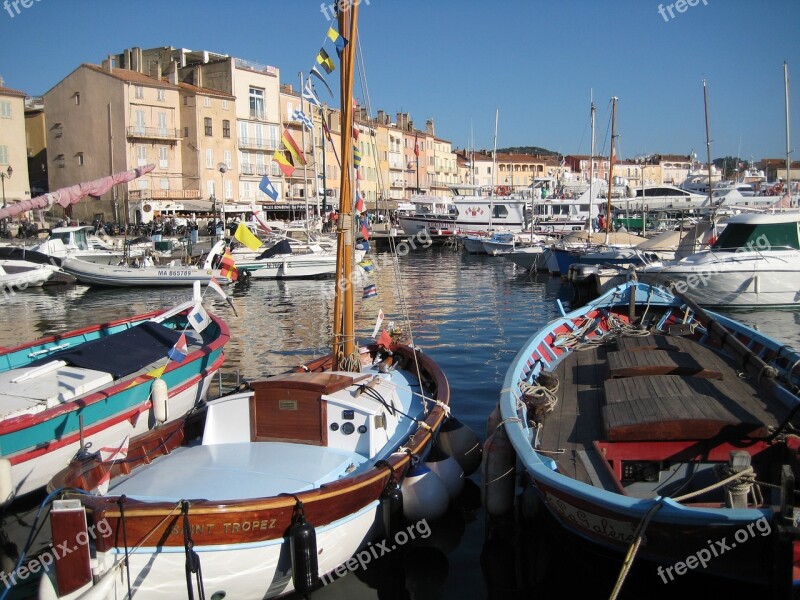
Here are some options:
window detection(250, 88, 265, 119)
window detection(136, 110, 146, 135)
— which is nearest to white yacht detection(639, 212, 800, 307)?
window detection(136, 110, 146, 135)

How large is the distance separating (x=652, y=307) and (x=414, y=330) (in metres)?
8.27

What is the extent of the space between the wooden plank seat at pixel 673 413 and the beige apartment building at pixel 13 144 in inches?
2228

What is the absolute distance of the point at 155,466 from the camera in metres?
7.93

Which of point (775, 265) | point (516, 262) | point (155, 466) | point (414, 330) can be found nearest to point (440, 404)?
point (155, 466)

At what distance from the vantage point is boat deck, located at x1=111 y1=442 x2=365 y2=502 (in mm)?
7148

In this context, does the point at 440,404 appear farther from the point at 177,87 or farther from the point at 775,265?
the point at 177,87

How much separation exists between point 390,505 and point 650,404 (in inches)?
123

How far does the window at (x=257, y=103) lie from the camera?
65000 mm

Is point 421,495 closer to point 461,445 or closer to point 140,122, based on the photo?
point 461,445

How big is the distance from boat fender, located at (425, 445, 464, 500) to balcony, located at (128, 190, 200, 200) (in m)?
53.3

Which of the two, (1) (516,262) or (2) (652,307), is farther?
(1) (516,262)

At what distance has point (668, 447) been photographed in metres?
7.47

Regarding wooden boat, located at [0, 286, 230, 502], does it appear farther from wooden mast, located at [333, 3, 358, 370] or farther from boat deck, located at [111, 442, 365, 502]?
wooden mast, located at [333, 3, 358, 370]

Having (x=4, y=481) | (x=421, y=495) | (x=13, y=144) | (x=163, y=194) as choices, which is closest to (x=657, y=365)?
(x=421, y=495)
